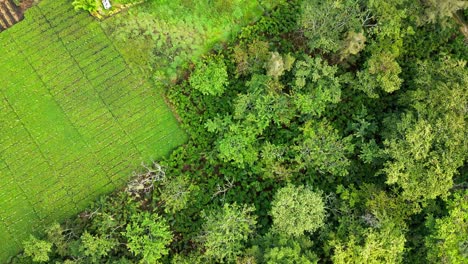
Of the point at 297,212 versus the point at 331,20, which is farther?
the point at 331,20

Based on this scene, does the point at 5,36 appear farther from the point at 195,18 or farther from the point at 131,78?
the point at 195,18

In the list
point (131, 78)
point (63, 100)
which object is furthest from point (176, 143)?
point (63, 100)

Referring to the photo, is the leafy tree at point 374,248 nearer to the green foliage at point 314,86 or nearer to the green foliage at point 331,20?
the green foliage at point 314,86

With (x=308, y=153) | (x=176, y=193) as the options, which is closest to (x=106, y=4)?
(x=176, y=193)

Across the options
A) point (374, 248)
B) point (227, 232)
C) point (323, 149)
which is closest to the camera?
point (374, 248)

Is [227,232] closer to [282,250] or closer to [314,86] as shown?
[282,250]
